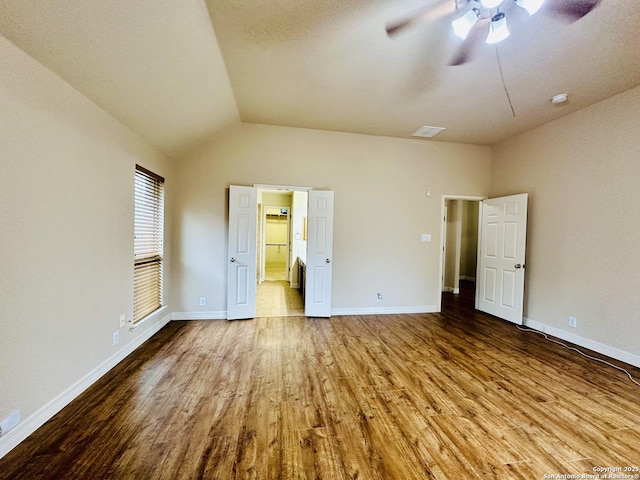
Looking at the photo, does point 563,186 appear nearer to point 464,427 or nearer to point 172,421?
point 464,427

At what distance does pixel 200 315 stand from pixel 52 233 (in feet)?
7.96

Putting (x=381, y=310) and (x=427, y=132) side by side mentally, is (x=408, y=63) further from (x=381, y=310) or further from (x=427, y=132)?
(x=381, y=310)

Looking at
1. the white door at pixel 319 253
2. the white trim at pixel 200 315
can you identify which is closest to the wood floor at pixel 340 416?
the white trim at pixel 200 315

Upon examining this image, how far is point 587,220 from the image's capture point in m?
3.16

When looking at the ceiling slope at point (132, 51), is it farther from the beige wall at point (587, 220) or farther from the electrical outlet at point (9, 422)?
the beige wall at point (587, 220)

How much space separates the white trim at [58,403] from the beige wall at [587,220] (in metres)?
5.28

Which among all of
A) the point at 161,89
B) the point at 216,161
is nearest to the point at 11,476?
the point at 161,89

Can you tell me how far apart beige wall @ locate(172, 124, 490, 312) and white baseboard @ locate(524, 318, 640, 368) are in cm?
138

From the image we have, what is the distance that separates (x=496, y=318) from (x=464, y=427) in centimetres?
309

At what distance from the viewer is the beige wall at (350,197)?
389 centimetres

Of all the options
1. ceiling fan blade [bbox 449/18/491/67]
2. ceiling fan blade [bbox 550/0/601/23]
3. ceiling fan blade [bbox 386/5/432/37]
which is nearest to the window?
ceiling fan blade [bbox 386/5/432/37]

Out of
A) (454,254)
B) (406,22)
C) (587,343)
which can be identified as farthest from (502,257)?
(406,22)

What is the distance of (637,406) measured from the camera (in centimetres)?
203

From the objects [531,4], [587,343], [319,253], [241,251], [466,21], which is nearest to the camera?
[531,4]
